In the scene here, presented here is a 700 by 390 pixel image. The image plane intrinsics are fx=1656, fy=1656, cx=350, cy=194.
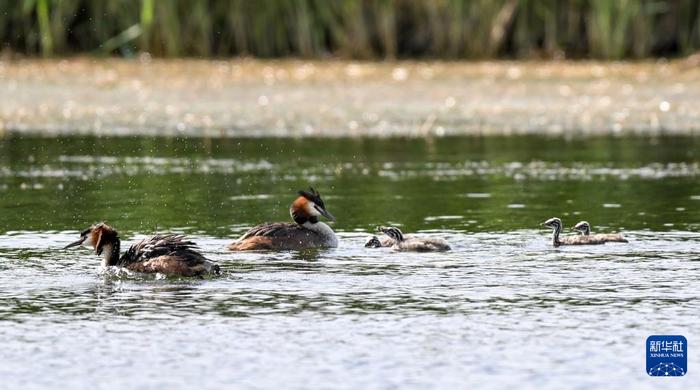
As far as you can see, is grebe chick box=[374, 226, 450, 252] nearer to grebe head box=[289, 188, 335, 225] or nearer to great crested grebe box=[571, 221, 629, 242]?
grebe head box=[289, 188, 335, 225]

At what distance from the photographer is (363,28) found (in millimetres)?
26125

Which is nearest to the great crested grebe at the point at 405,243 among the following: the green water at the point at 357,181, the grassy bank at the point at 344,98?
the green water at the point at 357,181

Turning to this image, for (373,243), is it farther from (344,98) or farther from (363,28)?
(363,28)

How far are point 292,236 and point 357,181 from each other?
4065mm

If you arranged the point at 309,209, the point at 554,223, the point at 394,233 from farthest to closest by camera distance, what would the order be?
the point at 309,209
the point at 554,223
the point at 394,233

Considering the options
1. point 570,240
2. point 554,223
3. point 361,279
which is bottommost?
point 361,279

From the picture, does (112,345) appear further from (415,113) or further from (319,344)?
(415,113)

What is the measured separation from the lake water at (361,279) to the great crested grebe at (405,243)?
0.47 ft

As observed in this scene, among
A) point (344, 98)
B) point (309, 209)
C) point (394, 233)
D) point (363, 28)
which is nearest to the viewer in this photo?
point (394, 233)

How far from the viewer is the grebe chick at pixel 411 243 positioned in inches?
430

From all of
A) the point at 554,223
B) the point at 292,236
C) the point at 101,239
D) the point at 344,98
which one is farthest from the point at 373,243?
the point at 344,98

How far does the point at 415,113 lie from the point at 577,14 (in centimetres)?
543
